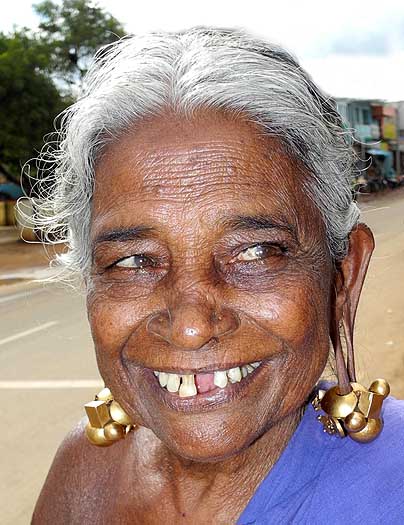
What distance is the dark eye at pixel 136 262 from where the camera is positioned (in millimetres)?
1092

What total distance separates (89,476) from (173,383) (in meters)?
0.47

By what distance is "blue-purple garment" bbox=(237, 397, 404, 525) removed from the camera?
1056 millimetres

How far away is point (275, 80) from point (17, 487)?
2.65 m

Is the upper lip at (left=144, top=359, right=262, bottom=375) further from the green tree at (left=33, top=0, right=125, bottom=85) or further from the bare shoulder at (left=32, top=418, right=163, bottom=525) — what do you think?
the green tree at (left=33, top=0, right=125, bottom=85)

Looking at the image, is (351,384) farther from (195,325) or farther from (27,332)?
(27,332)

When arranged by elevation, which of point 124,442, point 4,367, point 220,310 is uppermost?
point 220,310

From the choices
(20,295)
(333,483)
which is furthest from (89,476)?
(20,295)

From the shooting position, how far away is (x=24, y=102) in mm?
13617

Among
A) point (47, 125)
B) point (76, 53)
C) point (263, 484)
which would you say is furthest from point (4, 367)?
point (76, 53)

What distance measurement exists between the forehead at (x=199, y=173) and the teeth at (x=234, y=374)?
242 mm

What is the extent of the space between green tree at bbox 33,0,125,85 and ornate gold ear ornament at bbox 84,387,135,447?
15.0 meters

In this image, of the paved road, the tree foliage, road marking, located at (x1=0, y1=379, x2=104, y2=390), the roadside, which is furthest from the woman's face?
the tree foliage

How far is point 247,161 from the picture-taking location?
1.06m

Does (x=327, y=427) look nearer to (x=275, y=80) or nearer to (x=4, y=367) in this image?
(x=275, y=80)
